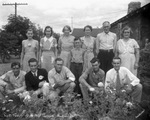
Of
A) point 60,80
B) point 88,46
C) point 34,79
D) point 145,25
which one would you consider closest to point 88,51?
point 88,46

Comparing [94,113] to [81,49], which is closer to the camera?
[94,113]

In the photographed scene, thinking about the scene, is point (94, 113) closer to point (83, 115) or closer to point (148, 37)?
point (83, 115)

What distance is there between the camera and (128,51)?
494cm

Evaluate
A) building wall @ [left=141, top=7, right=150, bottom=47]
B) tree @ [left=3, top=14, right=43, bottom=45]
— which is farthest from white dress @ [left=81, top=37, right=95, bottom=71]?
tree @ [left=3, top=14, right=43, bottom=45]

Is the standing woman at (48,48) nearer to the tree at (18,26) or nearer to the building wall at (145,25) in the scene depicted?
the building wall at (145,25)

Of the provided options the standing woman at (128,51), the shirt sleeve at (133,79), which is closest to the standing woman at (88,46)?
the standing woman at (128,51)

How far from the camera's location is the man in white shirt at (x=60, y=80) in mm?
4387

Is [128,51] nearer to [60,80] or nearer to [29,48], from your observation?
[60,80]

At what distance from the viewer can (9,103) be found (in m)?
3.12

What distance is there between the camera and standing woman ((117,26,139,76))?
16.2 ft

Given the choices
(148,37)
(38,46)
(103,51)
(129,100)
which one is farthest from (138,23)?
(129,100)

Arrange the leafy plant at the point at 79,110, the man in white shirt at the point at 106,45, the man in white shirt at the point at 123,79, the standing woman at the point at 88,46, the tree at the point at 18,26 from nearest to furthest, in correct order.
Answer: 1. the leafy plant at the point at 79,110
2. the man in white shirt at the point at 123,79
3. the man in white shirt at the point at 106,45
4. the standing woman at the point at 88,46
5. the tree at the point at 18,26

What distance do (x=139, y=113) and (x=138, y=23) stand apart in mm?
6044

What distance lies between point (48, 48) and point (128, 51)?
197cm
